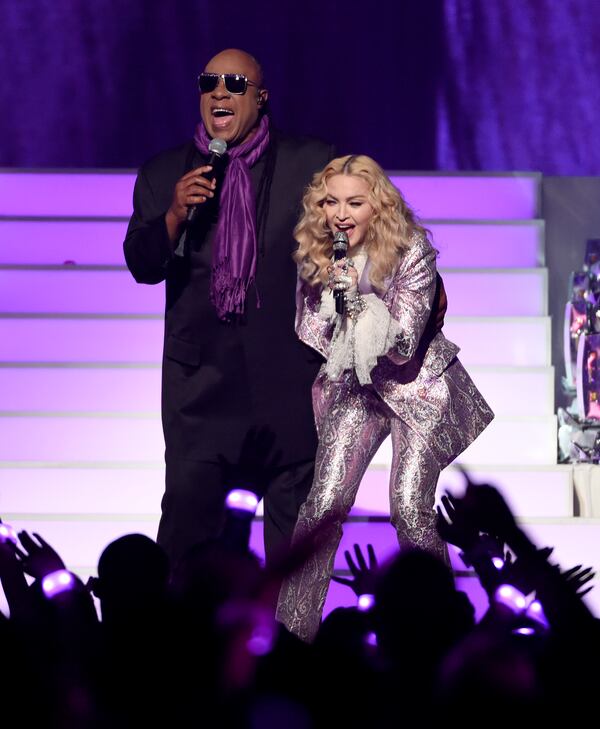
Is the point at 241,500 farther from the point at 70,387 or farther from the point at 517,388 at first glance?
the point at 517,388

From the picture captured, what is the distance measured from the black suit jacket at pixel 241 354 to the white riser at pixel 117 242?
6.48ft

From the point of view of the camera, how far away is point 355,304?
12.5 ft

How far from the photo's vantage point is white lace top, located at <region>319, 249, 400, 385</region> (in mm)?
3789

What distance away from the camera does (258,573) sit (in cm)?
288

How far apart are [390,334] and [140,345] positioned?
7.16ft

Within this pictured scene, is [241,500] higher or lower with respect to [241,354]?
lower

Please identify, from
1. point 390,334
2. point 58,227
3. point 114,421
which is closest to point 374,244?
point 390,334

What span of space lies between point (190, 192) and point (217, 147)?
0.21 meters

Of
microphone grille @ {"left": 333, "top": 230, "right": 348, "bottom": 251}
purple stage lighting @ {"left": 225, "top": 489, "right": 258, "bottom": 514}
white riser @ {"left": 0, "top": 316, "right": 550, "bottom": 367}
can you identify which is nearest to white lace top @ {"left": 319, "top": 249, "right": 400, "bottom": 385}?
microphone grille @ {"left": 333, "top": 230, "right": 348, "bottom": 251}

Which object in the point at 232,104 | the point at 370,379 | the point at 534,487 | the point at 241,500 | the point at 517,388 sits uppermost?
the point at 232,104

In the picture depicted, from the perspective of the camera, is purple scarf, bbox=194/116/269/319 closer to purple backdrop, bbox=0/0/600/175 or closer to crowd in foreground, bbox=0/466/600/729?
crowd in foreground, bbox=0/466/600/729

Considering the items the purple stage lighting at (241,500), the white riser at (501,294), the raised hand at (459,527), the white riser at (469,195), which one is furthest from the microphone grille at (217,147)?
the white riser at (469,195)

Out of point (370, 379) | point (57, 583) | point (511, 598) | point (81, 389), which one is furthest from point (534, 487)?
point (57, 583)

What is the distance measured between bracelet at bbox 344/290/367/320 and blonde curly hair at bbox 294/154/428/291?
149mm
